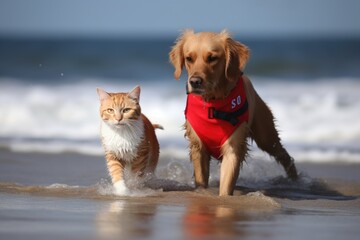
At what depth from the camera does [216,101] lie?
7230 millimetres

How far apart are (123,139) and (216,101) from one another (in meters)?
0.83

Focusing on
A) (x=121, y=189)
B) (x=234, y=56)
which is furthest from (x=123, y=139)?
(x=234, y=56)

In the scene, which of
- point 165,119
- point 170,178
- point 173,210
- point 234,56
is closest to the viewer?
point 173,210

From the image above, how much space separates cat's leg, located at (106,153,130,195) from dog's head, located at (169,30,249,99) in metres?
0.84

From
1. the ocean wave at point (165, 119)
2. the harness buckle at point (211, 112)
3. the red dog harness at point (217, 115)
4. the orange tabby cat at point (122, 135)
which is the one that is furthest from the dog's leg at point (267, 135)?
the ocean wave at point (165, 119)

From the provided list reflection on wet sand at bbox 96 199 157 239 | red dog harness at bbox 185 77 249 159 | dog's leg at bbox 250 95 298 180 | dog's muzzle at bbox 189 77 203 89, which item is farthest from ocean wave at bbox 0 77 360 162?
reflection on wet sand at bbox 96 199 157 239

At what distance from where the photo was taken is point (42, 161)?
9977 millimetres

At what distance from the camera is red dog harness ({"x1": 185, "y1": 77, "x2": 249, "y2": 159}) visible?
23.7ft

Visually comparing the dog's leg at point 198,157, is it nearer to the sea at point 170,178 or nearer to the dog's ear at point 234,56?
the sea at point 170,178

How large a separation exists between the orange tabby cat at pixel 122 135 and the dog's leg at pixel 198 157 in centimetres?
44

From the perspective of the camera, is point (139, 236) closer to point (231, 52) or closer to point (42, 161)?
point (231, 52)

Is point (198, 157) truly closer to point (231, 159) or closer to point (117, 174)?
point (231, 159)

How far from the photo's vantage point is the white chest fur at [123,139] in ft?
23.1

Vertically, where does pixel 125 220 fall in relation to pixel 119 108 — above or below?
below
